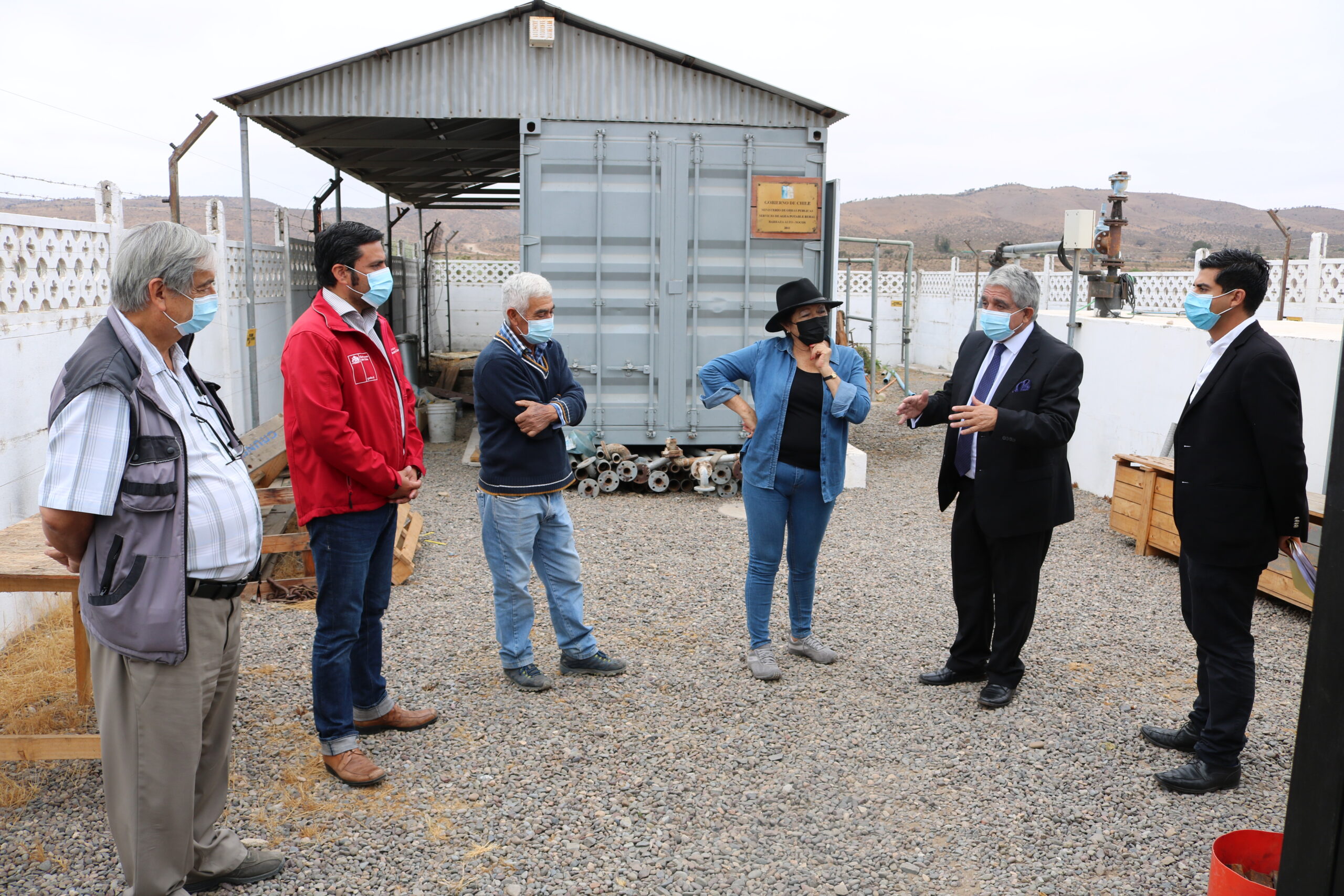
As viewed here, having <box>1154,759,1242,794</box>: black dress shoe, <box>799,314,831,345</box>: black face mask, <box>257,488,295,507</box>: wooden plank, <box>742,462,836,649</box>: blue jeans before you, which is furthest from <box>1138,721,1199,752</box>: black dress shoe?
<box>257,488,295,507</box>: wooden plank

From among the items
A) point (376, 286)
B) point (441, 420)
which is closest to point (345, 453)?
point (376, 286)

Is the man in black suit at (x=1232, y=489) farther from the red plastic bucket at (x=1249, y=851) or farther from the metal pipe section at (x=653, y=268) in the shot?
the metal pipe section at (x=653, y=268)

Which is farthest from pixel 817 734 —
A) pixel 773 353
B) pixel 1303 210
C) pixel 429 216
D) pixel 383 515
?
pixel 1303 210

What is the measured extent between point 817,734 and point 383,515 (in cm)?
193

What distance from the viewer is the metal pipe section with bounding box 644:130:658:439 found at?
26.3 ft

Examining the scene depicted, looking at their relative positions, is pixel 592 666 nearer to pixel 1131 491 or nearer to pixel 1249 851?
pixel 1249 851

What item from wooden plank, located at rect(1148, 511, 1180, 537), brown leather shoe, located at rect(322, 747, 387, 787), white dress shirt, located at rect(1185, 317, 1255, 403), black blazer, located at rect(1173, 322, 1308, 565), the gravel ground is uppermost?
white dress shirt, located at rect(1185, 317, 1255, 403)

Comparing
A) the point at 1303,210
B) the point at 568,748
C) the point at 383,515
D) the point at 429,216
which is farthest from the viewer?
the point at 1303,210

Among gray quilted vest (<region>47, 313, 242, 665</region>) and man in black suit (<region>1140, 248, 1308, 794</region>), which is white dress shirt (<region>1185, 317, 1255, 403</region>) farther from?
gray quilted vest (<region>47, 313, 242, 665</region>)

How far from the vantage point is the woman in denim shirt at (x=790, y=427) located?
416 cm

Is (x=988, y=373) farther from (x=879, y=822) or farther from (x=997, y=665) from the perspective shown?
(x=879, y=822)

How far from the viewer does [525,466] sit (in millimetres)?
3965

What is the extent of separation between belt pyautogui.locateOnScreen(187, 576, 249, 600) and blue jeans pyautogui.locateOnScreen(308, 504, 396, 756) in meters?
0.62

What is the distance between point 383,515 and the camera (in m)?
3.38
